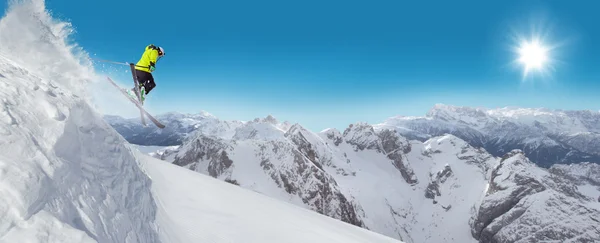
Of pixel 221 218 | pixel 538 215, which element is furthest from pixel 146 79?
pixel 538 215

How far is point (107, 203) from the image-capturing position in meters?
7.12

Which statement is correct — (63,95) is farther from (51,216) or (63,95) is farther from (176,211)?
(176,211)

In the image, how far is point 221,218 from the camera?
13484mm

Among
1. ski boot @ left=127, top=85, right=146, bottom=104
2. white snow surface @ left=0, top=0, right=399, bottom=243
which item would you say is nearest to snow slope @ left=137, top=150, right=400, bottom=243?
white snow surface @ left=0, top=0, right=399, bottom=243

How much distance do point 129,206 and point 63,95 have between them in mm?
Result: 3012

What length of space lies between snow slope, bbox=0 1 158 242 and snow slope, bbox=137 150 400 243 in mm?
1406

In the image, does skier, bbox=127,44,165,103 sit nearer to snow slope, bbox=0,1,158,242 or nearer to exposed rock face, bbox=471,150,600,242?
snow slope, bbox=0,1,158,242

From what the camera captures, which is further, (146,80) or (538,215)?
(538,215)

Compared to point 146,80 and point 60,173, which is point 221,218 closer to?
point 60,173

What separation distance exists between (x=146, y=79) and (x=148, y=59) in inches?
44.7

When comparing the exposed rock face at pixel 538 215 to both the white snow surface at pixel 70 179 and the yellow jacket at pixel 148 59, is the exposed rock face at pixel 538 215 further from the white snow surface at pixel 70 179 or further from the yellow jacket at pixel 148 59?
the yellow jacket at pixel 148 59

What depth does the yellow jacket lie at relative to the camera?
17.0 meters

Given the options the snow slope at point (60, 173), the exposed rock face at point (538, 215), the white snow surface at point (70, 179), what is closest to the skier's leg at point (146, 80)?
the white snow surface at point (70, 179)

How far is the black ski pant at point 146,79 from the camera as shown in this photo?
1762cm
